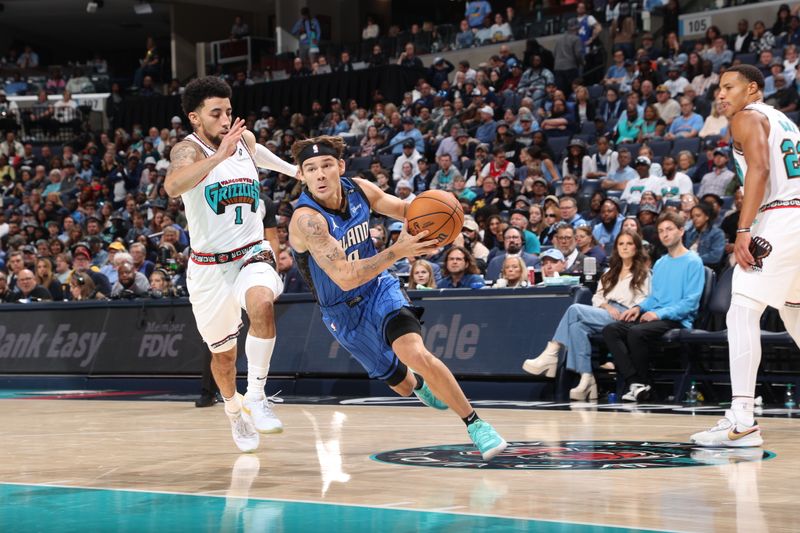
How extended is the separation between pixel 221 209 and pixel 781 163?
3308mm

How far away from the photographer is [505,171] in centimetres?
1630

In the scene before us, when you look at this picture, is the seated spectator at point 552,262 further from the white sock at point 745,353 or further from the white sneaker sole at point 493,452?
the white sneaker sole at point 493,452

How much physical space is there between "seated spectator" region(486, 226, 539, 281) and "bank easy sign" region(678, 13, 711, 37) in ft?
31.1

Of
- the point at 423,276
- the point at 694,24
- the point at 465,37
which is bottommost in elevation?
the point at 423,276

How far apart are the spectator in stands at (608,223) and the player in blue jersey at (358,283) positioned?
7.00 metres

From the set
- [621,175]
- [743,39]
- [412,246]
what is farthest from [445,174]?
[412,246]

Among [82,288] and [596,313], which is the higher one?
[596,313]

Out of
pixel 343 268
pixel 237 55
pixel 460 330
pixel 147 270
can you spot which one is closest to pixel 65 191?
pixel 237 55

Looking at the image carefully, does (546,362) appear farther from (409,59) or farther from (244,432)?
(409,59)

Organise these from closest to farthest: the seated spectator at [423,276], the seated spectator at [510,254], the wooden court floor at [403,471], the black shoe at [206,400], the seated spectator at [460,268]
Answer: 1. the wooden court floor at [403,471]
2. the black shoe at [206,400]
3. the seated spectator at [460,268]
4. the seated spectator at [423,276]
5. the seated spectator at [510,254]

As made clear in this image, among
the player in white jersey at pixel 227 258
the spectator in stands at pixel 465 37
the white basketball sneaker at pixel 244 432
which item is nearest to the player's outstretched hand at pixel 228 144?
the player in white jersey at pixel 227 258

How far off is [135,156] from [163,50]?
12.8 m

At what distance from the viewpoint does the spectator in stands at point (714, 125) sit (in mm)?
15180

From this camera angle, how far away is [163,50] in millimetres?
36094
